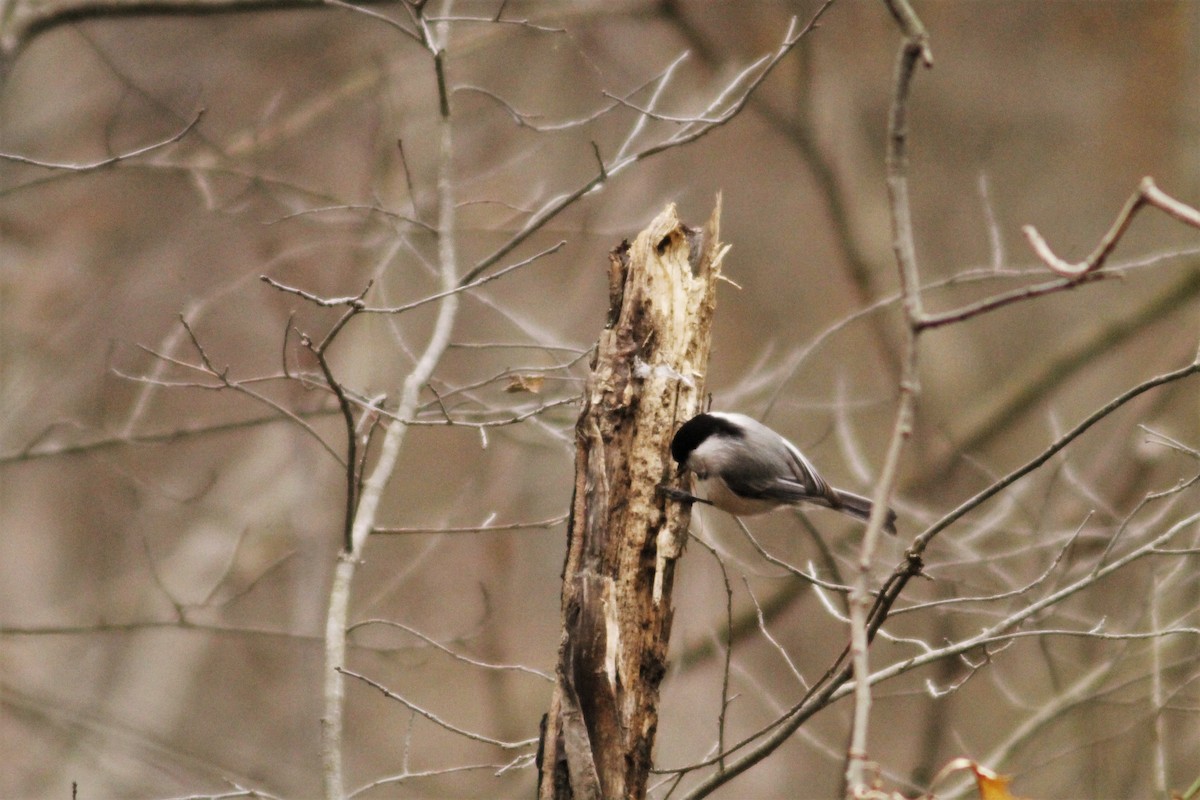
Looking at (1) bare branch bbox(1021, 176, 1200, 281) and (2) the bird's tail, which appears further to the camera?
(2) the bird's tail

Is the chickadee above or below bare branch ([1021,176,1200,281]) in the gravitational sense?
above

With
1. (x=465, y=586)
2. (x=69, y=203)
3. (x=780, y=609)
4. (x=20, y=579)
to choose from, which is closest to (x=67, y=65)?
(x=69, y=203)

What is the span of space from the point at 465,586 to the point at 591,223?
5.64ft

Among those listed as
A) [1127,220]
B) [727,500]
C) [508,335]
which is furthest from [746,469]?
[508,335]

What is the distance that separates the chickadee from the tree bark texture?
50 mm

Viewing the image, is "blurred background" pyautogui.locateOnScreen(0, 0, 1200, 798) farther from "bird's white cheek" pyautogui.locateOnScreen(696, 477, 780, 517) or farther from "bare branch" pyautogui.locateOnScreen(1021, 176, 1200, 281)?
"bare branch" pyautogui.locateOnScreen(1021, 176, 1200, 281)

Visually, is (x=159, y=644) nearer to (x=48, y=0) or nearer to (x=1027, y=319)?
(x=48, y=0)

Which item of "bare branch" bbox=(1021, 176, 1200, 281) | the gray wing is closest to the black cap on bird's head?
the gray wing

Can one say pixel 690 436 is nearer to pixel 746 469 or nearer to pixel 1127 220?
pixel 746 469

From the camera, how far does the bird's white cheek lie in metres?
1.74

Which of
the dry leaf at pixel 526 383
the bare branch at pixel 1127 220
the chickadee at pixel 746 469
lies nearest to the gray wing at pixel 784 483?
the chickadee at pixel 746 469

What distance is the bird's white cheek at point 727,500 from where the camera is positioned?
174cm

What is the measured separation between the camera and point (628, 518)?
5.32 feet

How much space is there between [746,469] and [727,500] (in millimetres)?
67
